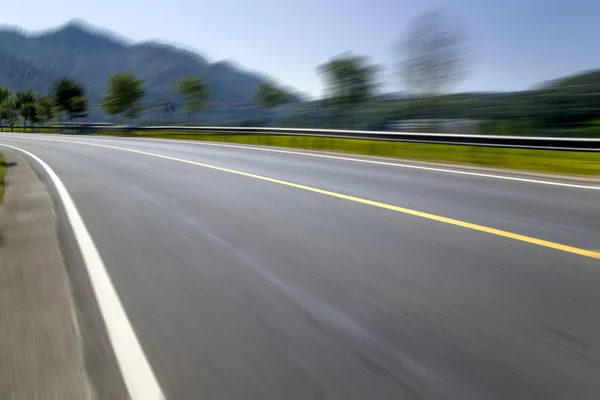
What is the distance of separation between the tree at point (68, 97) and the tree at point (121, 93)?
9.32 m

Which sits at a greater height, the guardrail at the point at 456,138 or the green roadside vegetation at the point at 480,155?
the guardrail at the point at 456,138

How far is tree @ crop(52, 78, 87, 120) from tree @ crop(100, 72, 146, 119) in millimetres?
9318

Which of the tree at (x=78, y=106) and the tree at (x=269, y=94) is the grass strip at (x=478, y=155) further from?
the tree at (x=269, y=94)

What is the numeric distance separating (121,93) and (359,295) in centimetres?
8967

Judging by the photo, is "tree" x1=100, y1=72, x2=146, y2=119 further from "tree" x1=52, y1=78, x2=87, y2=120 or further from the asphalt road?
the asphalt road

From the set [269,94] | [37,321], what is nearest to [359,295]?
[37,321]

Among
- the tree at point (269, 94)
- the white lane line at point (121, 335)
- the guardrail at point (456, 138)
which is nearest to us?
the white lane line at point (121, 335)

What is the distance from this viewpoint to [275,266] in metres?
4.88

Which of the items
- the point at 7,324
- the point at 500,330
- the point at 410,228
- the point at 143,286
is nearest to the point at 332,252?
the point at 410,228

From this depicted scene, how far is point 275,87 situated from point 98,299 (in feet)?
396

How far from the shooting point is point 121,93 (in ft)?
285

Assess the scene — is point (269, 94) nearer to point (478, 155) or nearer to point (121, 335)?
point (478, 155)

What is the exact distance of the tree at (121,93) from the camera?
86.3m

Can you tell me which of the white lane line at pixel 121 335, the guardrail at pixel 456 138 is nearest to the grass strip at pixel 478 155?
the guardrail at pixel 456 138
